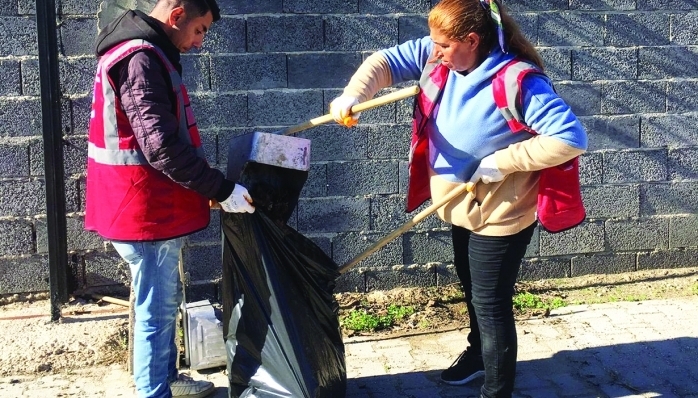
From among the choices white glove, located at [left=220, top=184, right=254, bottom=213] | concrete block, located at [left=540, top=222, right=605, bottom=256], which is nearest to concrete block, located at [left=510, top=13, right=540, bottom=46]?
concrete block, located at [left=540, top=222, right=605, bottom=256]

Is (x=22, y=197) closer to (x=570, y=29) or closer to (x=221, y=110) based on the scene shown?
(x=221, y=110)

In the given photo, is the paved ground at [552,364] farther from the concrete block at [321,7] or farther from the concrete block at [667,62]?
the concrete block at [321,7]

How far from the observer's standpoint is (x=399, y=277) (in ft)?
15.6

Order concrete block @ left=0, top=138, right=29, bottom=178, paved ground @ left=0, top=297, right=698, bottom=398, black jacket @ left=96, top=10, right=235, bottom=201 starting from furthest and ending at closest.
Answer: concrete block @ left=0, top=138, right=29, bottom=178 → paved ground @ left=0, top=297, right=698, bottom=398 → black jacket @ left=96, top=10, right=235, bottom=201

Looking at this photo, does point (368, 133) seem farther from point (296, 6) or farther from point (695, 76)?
point (695, 76)

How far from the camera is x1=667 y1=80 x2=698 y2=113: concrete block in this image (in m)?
4.87

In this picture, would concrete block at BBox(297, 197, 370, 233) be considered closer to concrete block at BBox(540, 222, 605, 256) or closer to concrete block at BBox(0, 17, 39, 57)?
concrete block at BBox(540, 222, 605, 256)

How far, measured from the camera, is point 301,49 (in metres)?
4.41

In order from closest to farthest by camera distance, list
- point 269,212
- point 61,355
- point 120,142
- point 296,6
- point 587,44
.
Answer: point 120,142
point 269,212
point 61,355
point 296,6
point 587,44

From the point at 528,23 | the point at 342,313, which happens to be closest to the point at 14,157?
the point at 342,313

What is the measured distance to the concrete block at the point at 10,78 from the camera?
421 centimetres

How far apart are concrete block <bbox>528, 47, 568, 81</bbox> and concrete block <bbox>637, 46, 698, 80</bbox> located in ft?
1.47

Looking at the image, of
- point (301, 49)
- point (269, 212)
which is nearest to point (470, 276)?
point (269, 212)

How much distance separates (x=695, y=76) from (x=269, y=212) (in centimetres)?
302
